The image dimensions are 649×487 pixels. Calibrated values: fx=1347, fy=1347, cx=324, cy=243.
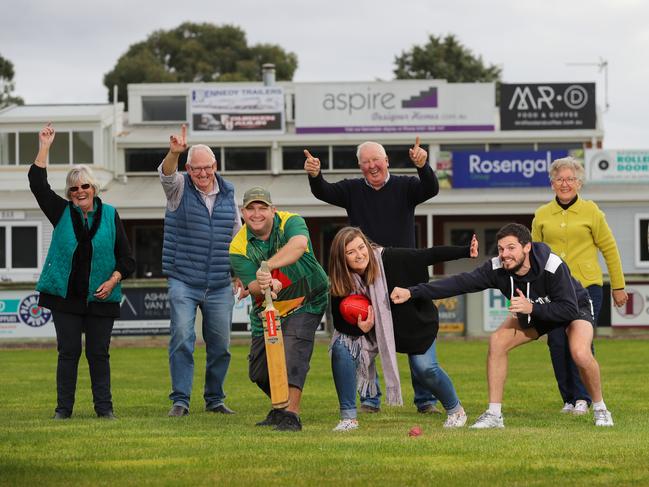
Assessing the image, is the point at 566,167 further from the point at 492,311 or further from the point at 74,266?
the point at 492,311

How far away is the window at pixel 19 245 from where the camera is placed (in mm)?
41281

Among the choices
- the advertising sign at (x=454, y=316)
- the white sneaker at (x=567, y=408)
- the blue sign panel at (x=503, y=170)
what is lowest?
the advertising sign at (x=454, y=316)

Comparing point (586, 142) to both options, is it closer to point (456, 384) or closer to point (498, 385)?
point (456, 384)

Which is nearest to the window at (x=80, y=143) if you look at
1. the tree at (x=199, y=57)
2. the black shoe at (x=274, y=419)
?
the black shoe at (x=274, y=419)

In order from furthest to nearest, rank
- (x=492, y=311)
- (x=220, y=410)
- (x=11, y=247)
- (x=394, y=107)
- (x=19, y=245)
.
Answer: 1. (x=394, y=107)
2. (x=19, y=245)
3. (x=11, y=247)
4. (x=492, y=311)
5. (x=220, y=410)

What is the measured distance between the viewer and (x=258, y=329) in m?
9.45

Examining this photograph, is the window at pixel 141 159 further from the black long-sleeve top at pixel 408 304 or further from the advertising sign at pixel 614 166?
the black long-sleeve top at pixel 408 304

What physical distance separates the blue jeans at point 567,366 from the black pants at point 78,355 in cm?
360

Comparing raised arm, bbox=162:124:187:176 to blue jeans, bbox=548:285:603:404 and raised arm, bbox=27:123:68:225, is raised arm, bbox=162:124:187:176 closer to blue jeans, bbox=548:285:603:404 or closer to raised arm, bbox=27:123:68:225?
raised arm, bbox=27:123:68:225

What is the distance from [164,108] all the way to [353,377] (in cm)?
4030

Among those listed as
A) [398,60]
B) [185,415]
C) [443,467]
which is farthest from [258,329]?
[398,60]

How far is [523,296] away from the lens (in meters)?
9.34

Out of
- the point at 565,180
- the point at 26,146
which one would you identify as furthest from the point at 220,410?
the point at 26,146

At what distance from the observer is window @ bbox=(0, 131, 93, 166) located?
4388 cm
